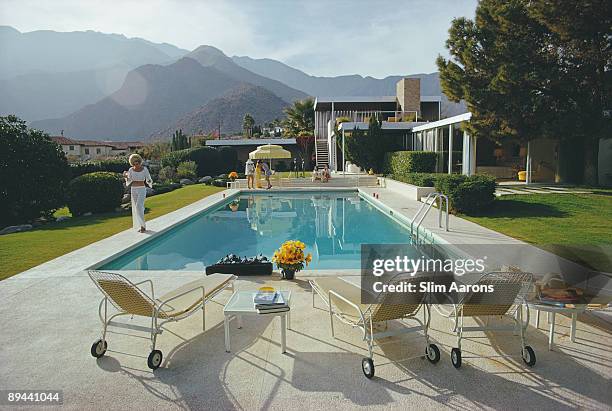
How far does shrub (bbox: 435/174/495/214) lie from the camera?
11.4m

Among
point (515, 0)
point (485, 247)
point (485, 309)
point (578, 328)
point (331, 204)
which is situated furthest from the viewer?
point (331, 204)

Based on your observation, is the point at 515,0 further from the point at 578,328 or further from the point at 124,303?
the point at 124,303

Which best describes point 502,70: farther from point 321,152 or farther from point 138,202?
point 321,152

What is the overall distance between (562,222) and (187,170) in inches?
927

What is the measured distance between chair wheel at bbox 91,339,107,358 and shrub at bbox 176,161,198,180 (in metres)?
25.5

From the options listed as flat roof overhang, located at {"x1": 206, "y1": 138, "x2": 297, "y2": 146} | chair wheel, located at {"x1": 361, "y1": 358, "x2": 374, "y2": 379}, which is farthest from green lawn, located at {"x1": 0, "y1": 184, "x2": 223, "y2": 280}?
flat roof overhang, located at {"x1": 206, "y1": 138, "x2": 297, "y2": 146}

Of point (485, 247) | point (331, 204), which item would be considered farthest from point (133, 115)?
point (485, 247)

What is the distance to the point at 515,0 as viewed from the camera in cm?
1432

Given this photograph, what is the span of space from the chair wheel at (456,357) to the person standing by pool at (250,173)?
748 inches

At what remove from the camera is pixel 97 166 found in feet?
76.4

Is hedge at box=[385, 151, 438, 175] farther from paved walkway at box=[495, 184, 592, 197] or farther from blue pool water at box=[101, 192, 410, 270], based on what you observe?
paved walkway at box=[495, 184, 592, 197]

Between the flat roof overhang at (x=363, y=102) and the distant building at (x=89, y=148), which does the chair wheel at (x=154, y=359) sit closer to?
the flat roof overhang at (x=363, y=102)

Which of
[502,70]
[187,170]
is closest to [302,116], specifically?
[187,170]

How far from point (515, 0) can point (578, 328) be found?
531 inches
